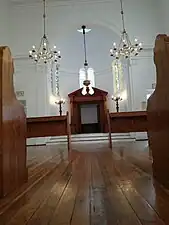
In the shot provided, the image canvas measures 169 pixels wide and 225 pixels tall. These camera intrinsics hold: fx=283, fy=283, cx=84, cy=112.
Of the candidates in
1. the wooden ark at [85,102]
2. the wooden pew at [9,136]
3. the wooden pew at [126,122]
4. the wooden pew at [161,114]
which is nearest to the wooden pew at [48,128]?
the wooden pew at [126,122]

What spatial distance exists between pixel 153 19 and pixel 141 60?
148 centimetres

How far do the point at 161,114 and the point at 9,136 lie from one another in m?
0.90

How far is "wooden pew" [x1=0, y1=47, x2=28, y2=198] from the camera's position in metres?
1.53

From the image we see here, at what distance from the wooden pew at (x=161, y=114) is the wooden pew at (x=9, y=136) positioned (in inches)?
34.5

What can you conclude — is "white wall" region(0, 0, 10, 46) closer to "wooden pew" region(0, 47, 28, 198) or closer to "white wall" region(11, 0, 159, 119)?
"white wall" region(11, 0, 159, 119)

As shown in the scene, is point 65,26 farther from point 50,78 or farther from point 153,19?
point 153,19

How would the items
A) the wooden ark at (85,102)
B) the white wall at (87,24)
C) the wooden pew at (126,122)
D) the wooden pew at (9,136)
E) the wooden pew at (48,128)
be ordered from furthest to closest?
the wooden ark at (85,102)
the white wall at (87,24)
the wooden pew at (126,122)
the wooden pew at (48,128)
the wooden pew at (9,136)

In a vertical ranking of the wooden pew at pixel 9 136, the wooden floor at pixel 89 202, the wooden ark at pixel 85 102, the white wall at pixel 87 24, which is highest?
the white wall at pixel 87 24

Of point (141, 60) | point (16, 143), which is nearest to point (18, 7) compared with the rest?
point (141, 60)

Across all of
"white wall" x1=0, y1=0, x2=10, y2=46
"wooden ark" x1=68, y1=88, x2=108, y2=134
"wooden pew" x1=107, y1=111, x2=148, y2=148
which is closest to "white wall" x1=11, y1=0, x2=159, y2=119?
"white wall" x1=0, y1=0, x2=10, y2=46

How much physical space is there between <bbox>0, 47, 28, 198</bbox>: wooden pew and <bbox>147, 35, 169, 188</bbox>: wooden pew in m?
0.88

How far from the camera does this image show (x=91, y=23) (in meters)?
9.97

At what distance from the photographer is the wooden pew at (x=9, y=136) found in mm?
1534

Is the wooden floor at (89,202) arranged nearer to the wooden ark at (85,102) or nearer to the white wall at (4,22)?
the white wall at (4,22)
